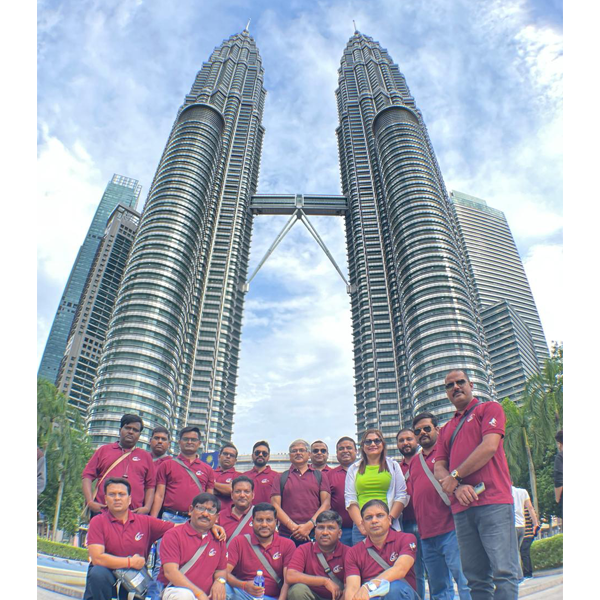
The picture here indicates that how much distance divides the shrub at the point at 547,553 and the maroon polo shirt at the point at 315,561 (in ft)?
29.2

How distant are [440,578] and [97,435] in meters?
67.2

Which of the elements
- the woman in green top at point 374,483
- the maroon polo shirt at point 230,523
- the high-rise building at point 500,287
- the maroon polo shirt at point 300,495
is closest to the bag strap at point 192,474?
the maroon polo shirt at point 230,523

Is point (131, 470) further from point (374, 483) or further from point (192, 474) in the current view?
point (374, 483)

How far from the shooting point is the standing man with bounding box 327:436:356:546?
6551 millimetres

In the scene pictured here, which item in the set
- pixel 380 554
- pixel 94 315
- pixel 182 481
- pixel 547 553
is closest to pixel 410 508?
pixel 380 554

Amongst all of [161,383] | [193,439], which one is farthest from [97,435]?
[193,439]

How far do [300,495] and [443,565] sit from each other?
2.16 metres

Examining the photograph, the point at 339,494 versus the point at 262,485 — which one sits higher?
the point at 262,485

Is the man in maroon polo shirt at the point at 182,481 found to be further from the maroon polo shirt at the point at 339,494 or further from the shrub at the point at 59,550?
the shrub at the point at 59,550

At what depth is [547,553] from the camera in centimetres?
1148

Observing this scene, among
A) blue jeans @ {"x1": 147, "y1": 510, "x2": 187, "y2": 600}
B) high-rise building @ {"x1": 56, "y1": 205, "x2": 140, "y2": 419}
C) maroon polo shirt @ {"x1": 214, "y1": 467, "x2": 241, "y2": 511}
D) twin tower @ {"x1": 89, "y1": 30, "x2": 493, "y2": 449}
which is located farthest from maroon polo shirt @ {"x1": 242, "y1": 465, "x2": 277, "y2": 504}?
high-rise building @ {"x1": 56, "y1": 205, "x2": 140, "y2": 419}

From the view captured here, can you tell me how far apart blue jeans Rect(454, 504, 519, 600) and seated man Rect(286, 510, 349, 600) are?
4.79 ft
